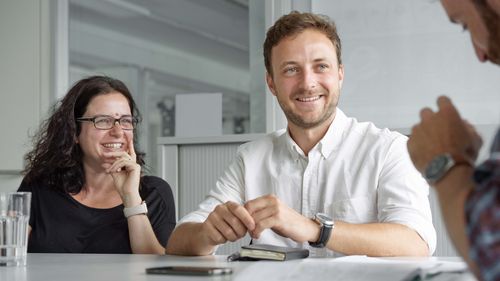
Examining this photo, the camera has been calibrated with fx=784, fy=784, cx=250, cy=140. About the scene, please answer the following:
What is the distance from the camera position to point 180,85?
4430 mm

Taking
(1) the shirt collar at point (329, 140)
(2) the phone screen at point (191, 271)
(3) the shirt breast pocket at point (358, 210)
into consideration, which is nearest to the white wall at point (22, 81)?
(1) the shirt collar at point (329, 140)

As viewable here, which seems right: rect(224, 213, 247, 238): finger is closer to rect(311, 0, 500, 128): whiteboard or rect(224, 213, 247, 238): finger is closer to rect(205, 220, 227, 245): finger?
rect(205, 220, 227, 245): finger

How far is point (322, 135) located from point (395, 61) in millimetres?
1400

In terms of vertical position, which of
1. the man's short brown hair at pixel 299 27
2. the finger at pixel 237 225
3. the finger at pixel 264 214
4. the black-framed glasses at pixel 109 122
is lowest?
the finger at pixel 237 225

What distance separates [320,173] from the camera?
2.27m

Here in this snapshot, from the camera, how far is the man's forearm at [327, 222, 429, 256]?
188cm

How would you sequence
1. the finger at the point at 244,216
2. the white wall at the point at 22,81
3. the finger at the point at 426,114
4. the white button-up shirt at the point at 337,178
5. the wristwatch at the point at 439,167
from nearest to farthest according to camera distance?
the wristwatch at the point at 439,167
the finger at the point at 426,114
the finger at the point at 244,216
the white button-up shirt at the point at 337,178
the white wall at the point at 22,81


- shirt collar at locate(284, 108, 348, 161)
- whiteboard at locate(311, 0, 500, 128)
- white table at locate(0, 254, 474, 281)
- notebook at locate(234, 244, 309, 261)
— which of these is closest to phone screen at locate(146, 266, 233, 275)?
white table at locate(0, 254, 474, 281)

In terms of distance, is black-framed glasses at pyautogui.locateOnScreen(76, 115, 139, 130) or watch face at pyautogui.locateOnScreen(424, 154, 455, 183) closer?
watch face at pyautogui.locateOnScreen(424, 154, 455, 183)

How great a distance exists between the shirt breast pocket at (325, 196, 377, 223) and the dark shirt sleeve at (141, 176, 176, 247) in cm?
69

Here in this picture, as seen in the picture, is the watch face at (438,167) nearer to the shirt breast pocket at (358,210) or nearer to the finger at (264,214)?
the finger at (264,214)

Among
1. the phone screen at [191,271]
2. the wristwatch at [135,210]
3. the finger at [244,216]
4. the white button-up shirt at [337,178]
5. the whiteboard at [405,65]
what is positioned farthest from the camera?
the whiteboard at [405,65]

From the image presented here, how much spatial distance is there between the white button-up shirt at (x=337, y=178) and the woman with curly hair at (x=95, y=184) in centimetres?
34

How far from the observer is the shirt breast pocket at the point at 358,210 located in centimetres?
216
